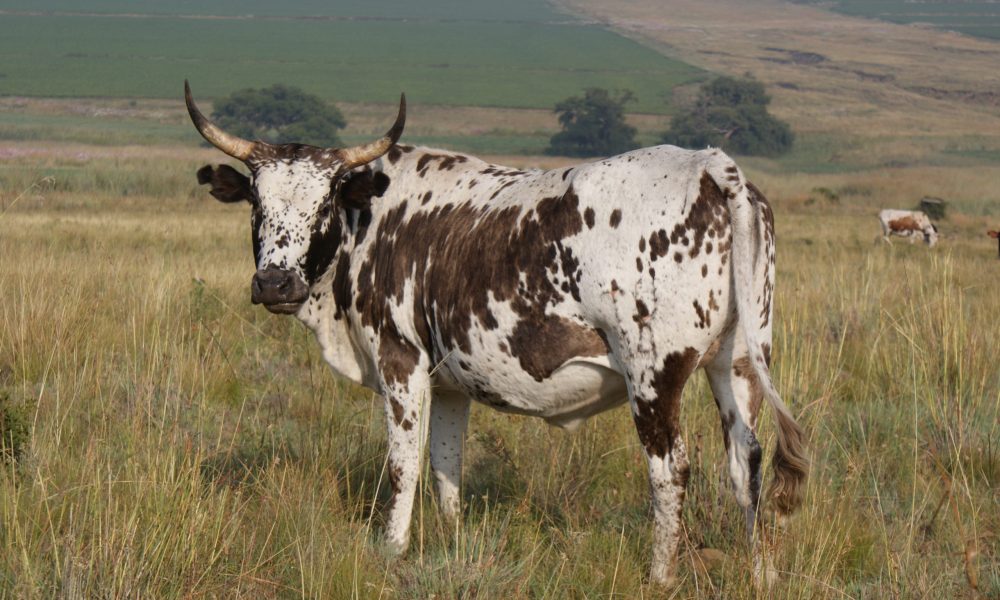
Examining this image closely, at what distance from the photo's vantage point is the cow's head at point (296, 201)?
536 cm

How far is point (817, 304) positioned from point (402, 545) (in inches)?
227

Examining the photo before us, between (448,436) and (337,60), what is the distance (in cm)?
14185

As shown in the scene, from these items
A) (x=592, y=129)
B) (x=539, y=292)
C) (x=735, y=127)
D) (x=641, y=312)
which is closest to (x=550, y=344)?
(x=539, y=292)

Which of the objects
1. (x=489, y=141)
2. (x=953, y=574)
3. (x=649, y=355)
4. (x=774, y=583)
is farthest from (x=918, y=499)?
(x=489, y=141)

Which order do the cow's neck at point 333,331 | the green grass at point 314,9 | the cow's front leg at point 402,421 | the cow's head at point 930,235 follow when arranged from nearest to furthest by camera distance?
1. the cow's front leg at point 402,421
2. the cow's neck at point 333,331
3. the cow's head at point 930,235
4. the green grass at point 314,9

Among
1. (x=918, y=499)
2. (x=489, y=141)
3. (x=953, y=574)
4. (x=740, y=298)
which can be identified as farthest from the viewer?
(x=489, y=141)

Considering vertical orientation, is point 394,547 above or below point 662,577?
below

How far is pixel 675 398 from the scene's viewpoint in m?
4.54

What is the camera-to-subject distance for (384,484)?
6.09 metres

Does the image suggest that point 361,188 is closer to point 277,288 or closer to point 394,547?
point 277,288

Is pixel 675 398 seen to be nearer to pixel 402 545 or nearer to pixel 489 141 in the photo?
pixel 402 545

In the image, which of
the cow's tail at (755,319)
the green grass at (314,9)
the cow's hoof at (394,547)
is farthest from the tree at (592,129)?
the cow's tail at (755,319)

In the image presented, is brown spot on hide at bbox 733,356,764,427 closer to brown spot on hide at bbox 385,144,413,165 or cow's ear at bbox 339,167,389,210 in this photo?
cow's ear at bbox 339,167,389,210

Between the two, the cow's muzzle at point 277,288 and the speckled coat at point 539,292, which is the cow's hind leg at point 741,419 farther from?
the cow's muzzle at point 277,288
